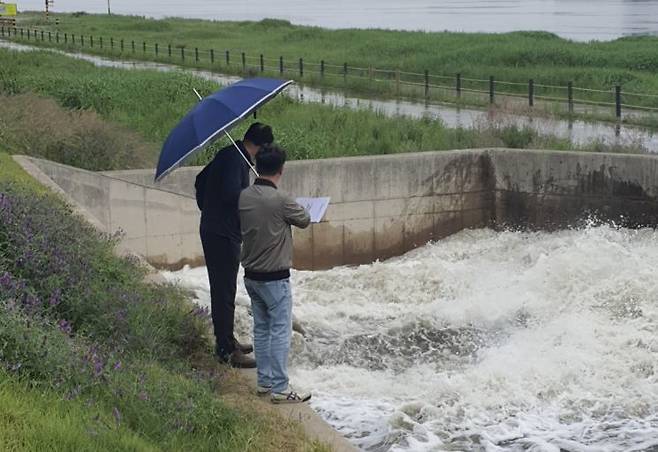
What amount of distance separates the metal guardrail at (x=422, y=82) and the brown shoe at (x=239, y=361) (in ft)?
68.3

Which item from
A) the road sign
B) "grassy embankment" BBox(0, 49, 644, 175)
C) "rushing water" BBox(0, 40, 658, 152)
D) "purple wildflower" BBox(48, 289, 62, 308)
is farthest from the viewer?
the road sign

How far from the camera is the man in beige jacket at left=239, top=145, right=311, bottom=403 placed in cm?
666

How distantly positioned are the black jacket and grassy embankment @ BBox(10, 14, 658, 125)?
1988 centimetres

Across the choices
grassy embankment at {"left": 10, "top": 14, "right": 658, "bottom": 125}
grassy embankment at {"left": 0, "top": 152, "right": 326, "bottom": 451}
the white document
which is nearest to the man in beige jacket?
grassy embankment at {"left": 0, "top": 152, "right": 326, "bottom": 451}

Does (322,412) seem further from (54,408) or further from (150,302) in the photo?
(54,408)

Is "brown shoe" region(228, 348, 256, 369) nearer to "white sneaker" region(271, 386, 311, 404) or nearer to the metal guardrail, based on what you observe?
"white sneaker" region(271, 386, 311, 404)

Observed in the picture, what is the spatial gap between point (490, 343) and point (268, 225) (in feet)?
17.3

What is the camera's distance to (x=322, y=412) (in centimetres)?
861

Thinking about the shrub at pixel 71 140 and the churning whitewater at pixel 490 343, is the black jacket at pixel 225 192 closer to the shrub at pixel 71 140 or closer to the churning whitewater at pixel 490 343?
the churning whitewater at pixel 490 343

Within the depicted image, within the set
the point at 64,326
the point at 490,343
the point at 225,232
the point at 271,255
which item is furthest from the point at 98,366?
the point at 490,343

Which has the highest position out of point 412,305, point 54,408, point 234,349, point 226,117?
point 226,117

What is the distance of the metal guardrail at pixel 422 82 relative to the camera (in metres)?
29.9

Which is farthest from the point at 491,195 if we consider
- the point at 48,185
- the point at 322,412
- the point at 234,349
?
the point at 234,349

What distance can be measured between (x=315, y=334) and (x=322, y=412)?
2.81 m
